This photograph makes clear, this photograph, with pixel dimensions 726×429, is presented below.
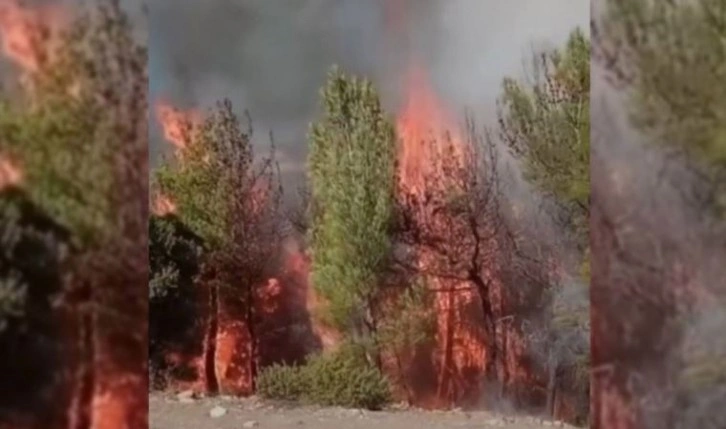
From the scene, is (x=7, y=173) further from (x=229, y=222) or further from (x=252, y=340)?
(x=252, y=340)

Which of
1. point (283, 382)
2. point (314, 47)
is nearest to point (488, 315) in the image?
point (283, 382)

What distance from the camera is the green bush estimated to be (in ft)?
8.82

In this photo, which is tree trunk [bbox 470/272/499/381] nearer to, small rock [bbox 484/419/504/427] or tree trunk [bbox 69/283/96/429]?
small rock [bbox 484/419/504/427]

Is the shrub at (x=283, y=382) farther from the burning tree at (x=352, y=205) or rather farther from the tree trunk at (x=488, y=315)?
the tree trunk at (x=488, y=315)

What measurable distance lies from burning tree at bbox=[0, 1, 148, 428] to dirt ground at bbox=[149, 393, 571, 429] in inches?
6.6

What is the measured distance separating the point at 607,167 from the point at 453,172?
0.38m

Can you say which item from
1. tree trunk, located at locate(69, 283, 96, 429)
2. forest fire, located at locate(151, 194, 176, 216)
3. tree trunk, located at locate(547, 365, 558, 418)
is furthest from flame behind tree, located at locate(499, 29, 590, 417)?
tree trunk, located at locate(69, 283, 96, 429)

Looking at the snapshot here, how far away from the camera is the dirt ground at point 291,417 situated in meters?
2.70

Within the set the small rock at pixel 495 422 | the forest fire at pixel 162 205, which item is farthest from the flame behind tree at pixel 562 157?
the forest fire at pixel 162 205

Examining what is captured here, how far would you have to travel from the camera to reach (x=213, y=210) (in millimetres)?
2695

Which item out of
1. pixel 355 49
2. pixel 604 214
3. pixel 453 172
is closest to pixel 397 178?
pixel 453 172

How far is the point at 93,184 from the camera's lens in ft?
8.19

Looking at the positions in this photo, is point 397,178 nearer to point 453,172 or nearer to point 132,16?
point 453,172

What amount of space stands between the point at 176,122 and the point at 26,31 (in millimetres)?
404
